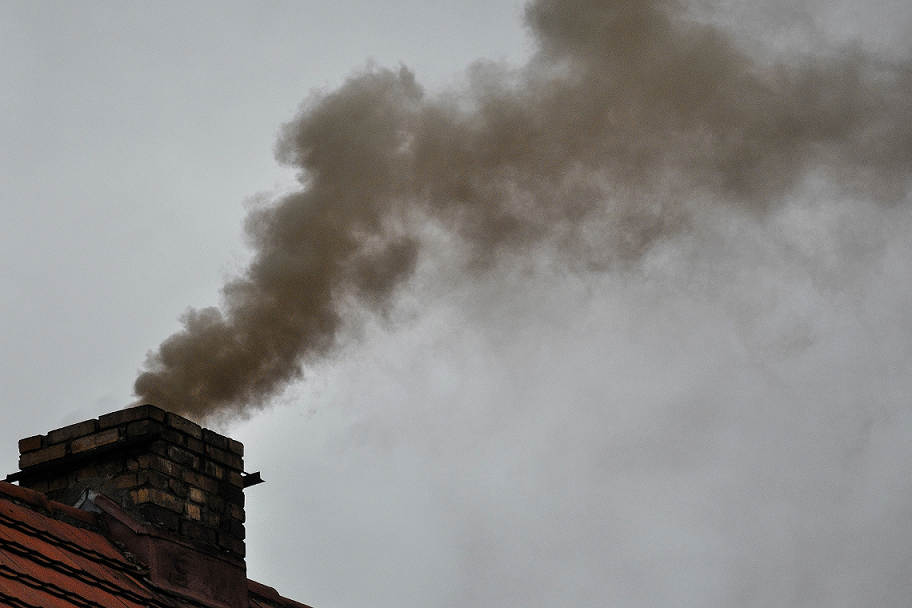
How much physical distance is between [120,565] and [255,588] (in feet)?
4.27

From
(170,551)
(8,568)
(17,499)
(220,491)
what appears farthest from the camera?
(220,491)

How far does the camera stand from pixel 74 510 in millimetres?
5691

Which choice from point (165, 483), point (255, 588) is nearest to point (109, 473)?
point (165, 483)

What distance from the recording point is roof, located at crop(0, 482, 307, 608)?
186 inches

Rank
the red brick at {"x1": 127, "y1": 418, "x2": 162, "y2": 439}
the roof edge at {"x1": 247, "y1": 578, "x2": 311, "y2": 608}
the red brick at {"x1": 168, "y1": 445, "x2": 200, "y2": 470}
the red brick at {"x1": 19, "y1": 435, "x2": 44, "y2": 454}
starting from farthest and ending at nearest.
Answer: the roof edge at {"x1": 247, "y1": 578, "x2": 311, "y2": 608} → the red brick at {"x1": 19, "y1": 435, "x2": 44, "y2": 454} → the red brick at {"x1": 168, "y1": 445, "x2": 200, "y2": 470} → the red brick at {"x1": 127, "y1": 418, "x2": 162, "y2": 439}

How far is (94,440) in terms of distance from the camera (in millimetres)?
6082

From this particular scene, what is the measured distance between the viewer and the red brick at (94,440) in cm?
602

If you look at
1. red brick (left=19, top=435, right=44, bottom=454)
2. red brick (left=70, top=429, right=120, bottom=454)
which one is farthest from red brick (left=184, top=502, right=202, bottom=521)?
red brick (left=19, top=435, right=44, bottom=454)

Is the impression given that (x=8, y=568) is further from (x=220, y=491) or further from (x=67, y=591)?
(x=220, y=491)

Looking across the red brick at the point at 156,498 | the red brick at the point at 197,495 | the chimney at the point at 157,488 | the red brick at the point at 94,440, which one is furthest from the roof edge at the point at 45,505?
the red brick at the point at 197,495

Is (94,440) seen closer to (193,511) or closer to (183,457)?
(183,457)

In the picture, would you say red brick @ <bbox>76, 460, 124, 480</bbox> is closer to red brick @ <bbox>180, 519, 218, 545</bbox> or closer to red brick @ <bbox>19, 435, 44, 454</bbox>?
red brick @ <bbox>19, 435, 44, 454</bbox>

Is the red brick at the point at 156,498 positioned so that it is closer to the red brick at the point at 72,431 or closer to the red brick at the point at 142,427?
the red brick at the point at 142,427

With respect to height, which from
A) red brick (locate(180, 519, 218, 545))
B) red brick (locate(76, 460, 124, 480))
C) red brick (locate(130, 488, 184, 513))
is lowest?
red brick (locate(180, 519, 218, 545))
